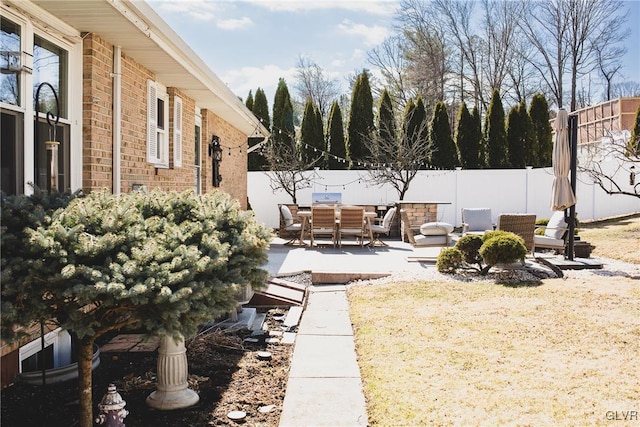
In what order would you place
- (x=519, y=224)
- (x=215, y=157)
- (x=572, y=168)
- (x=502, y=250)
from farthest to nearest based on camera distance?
(x=215, y=157) < (x=572, y=168) < (x=519, y=224) < (x=502, y=250)

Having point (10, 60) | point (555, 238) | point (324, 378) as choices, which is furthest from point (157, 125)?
point (555, 238)

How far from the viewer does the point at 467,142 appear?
2028 cm

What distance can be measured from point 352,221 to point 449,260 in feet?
13.8

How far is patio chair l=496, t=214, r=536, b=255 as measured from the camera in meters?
9.48

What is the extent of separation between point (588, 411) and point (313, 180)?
1613cm

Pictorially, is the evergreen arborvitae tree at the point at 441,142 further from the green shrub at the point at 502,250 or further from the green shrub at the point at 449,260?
the green shrub at the point at 502,250

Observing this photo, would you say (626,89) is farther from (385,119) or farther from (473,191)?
(385,119)

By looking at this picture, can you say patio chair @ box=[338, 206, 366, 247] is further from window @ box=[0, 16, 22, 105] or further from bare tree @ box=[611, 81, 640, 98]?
bare tree @ box=[611, 81, 640, 98]

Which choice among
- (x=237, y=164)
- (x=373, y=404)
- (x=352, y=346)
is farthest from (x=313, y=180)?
(x=373, y=404)

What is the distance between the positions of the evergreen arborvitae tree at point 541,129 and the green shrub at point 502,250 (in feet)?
44.1

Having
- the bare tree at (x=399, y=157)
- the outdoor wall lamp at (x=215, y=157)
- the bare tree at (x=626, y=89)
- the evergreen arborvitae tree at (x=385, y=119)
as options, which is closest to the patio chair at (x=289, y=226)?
the outdoor wall lamp at (x=215, y=157)

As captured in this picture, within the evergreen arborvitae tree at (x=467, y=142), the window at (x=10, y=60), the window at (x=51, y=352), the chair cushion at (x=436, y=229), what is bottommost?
the window at (x=51, y=352)

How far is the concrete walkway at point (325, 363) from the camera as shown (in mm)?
3383

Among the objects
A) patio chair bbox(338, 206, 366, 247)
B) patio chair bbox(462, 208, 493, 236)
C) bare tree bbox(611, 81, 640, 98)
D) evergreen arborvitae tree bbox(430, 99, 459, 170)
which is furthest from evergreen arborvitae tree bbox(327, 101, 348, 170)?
bare tree bbox(611, 81, 640, 98)
